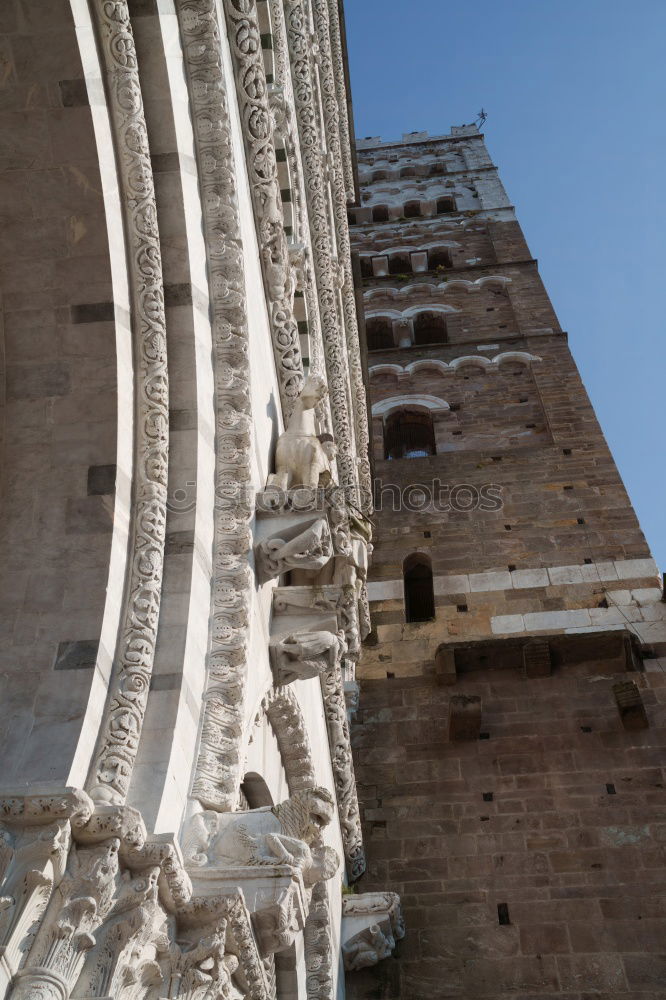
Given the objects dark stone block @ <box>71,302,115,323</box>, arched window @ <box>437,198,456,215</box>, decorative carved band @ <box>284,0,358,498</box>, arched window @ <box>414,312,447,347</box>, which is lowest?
dark stone block @ <box>71,302,115,323</box>

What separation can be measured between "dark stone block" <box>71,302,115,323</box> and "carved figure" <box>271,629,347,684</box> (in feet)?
5.96

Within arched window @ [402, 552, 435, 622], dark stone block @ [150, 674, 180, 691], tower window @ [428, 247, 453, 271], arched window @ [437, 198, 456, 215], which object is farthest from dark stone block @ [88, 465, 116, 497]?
arched window @ [437, 198, 456, 215]

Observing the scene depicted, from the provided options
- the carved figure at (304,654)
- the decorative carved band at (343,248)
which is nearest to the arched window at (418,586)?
the decorative carved band at (343,248)

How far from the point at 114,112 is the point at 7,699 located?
2550 millimetres

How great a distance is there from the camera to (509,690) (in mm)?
9898

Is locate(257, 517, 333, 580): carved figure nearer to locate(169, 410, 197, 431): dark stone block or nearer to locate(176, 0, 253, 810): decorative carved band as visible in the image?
locate(176, 0, 253, 810): decorative carved band

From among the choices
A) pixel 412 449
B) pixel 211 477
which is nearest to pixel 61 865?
pixel 211 477

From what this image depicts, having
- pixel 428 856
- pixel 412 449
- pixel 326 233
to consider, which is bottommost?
pixel 428 856

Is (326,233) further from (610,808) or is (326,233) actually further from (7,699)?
(7,699)

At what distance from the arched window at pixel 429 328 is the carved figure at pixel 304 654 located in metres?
13.9

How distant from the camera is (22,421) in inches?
170

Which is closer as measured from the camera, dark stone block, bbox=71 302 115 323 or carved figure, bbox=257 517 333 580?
dark stone block, bbox=71 302 115 323

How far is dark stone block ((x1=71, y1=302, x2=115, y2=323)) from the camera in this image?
429cm

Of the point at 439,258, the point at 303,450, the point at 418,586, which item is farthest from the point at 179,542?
the point at 439,258
